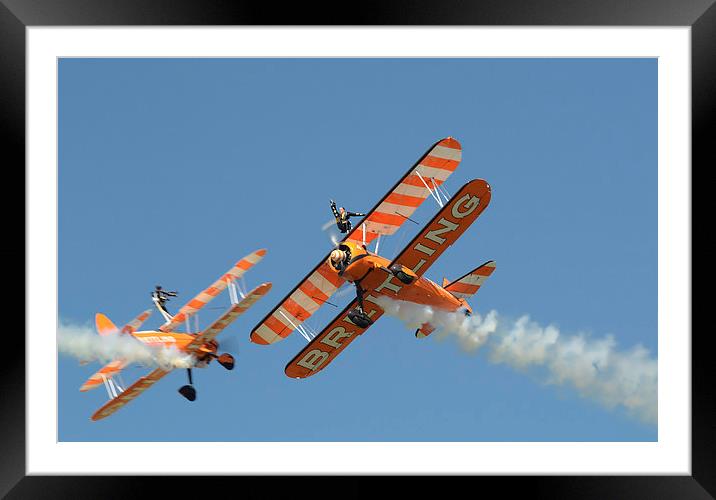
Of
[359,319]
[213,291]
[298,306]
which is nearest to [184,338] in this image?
[213,291]

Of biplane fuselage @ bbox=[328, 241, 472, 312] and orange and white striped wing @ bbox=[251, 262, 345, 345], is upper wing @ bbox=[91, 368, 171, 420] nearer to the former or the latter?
orange and white striped wing @ bbox=[251, 262, 345, 345]

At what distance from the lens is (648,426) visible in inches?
754

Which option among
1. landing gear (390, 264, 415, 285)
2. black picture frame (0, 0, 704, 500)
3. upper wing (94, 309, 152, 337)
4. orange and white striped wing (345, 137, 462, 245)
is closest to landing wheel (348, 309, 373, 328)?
landing gear (390, 264, 415, 285)

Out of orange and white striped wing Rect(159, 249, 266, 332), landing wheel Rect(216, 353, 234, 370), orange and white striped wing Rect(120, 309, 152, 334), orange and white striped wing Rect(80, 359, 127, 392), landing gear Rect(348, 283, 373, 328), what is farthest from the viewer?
orange and white striped wing Rect(120, 309, 152, 334)

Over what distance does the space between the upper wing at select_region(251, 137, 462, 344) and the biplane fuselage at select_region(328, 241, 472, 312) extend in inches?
17.6

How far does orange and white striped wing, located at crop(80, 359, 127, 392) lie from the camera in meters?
22.4

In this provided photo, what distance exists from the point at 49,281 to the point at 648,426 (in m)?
9.34

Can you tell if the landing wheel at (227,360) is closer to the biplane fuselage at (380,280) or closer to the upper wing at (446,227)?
the biplane fuselage at (380,280)

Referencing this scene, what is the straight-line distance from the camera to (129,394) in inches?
901

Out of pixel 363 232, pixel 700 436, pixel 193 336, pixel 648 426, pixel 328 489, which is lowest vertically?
pixel 328 489

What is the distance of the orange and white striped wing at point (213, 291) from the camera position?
874 inches
